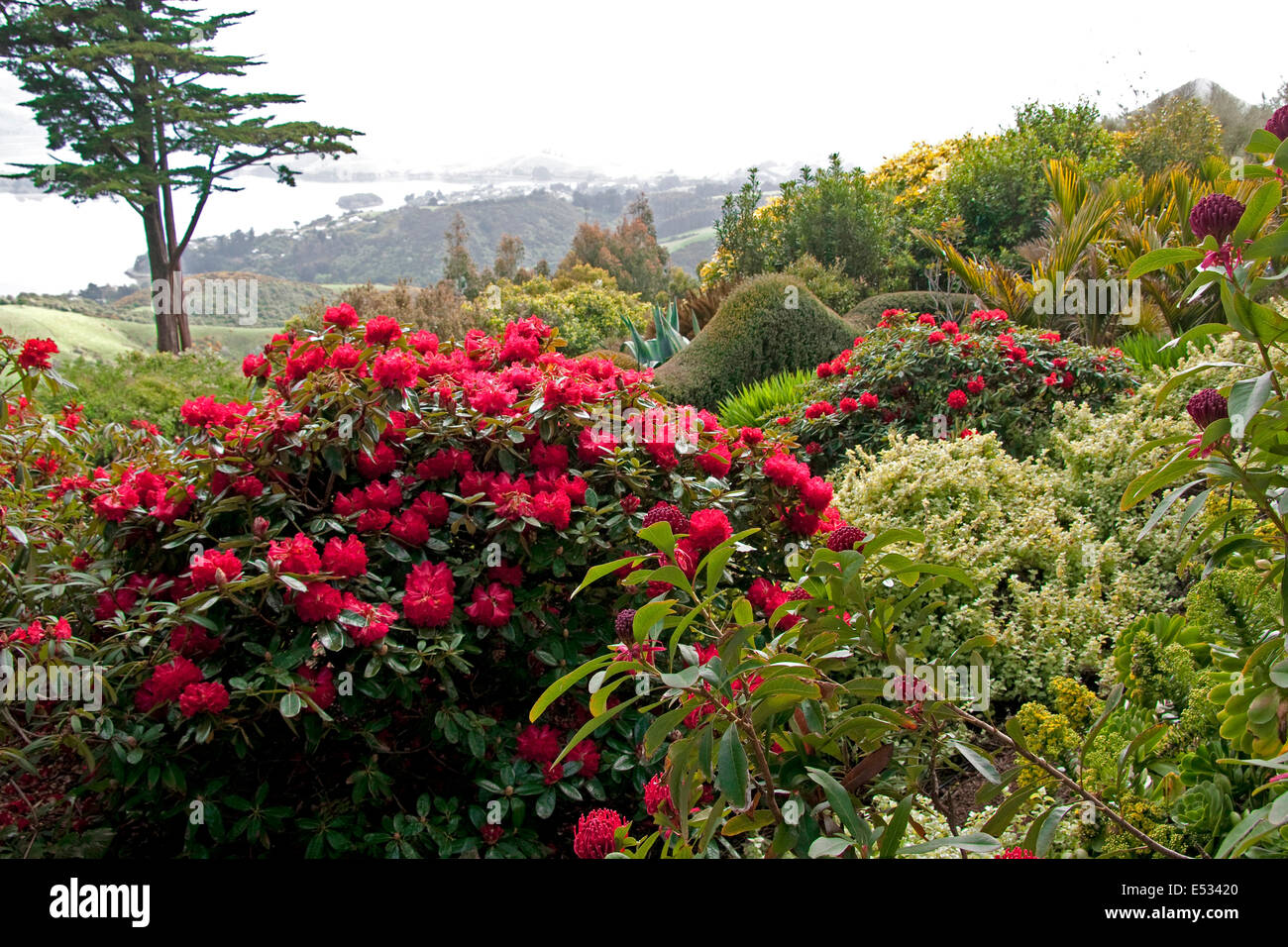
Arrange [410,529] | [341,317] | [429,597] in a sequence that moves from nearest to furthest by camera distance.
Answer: [429,597] < [410,529] < [341,317]

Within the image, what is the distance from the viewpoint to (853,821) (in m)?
0.88

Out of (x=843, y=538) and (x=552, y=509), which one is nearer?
(x=843, y=538)

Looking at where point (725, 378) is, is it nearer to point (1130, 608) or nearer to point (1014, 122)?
point (1130, 608)

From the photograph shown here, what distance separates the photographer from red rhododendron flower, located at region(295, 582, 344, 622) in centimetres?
167

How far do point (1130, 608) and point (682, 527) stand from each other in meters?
1.69

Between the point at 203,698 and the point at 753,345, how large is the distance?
5.82 metres

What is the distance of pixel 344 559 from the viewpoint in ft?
5.72

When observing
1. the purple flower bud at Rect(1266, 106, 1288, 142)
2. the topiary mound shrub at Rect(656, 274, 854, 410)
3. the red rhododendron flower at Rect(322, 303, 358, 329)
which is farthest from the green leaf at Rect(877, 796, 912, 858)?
the topiary mound shrub at Rect(656, 274, 854, 410)

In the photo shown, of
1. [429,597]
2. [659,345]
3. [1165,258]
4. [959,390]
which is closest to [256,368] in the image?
[429,597]

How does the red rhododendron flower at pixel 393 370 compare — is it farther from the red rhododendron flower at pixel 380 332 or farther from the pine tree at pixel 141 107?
the pine tree at pixel 141 107

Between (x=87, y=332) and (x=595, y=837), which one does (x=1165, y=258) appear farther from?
(x=87, y=332)

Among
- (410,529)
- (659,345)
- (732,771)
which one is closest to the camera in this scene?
(732,771)

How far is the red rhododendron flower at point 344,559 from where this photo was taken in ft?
5.72

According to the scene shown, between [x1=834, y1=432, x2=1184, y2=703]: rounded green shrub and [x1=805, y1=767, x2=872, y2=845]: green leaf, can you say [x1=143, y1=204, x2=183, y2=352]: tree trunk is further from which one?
[x1=805, y1=767, x2=872, y2=845]: green leaf
